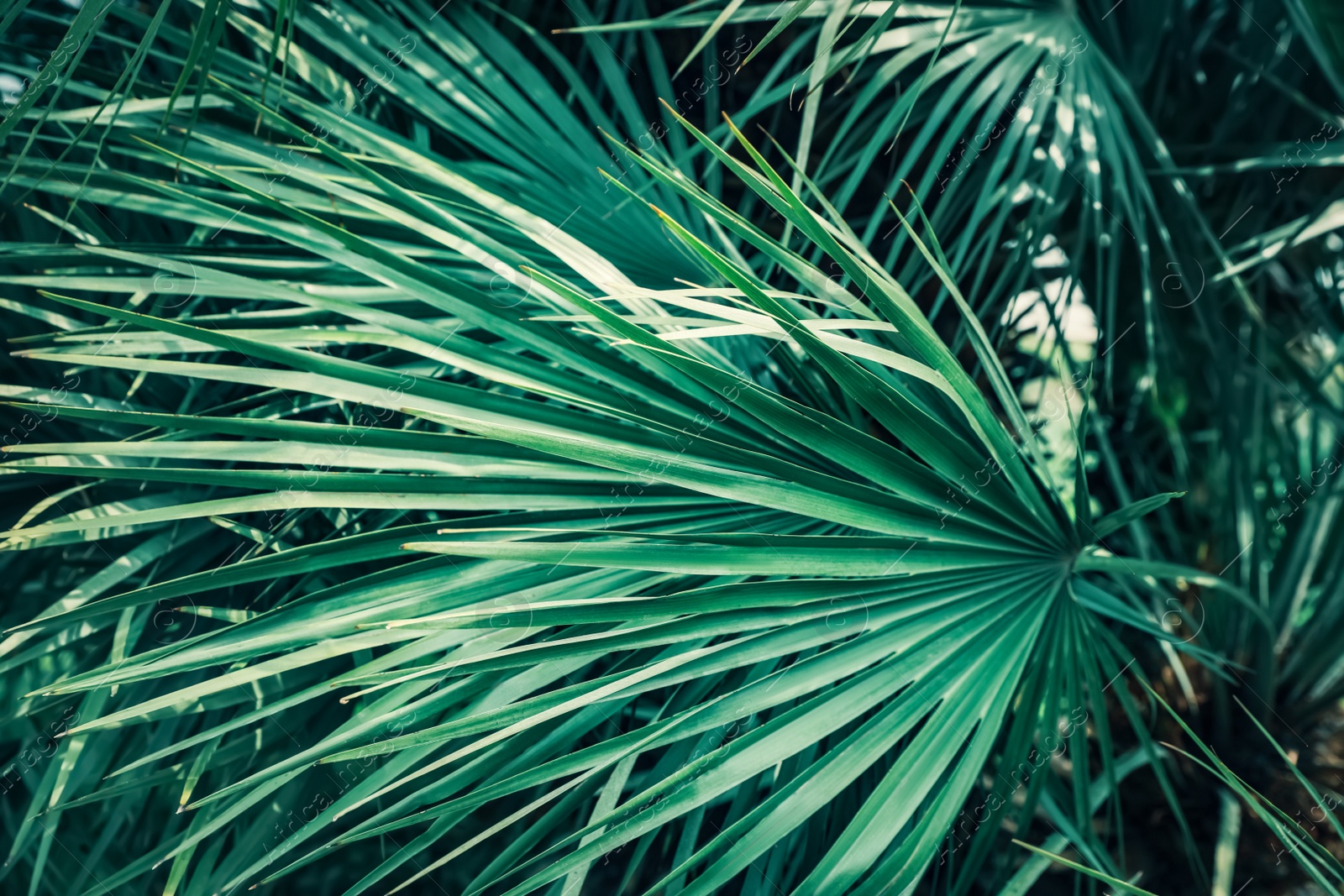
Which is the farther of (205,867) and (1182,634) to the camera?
(1182,634)

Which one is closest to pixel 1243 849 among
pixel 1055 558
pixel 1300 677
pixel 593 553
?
pixel 1300 677

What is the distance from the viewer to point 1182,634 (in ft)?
4.00

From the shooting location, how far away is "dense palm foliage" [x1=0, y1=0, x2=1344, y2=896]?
0.50 m

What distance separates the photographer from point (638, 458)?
0.49m

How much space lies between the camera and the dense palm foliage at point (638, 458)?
0.50m

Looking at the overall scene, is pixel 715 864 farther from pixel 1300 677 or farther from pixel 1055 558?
pixel 1300 677

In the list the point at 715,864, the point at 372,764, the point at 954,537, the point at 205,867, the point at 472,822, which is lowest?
the point at 472,822

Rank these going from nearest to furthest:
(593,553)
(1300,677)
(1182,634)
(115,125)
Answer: (593,553) → (115,125) → (1300,677) → (1182,634)

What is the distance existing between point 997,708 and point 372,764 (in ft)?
1.46

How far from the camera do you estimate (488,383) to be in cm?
75

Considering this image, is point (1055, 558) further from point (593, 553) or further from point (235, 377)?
point (235, 377)

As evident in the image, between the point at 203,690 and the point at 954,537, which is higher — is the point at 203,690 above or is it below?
below

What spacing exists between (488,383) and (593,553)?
1.10 ft

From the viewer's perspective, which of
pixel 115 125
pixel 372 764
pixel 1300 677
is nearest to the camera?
pixel 372 764
